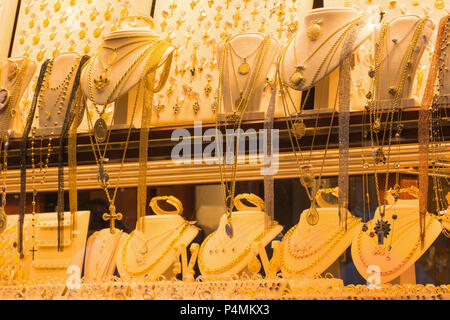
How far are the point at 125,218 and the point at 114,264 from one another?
12 cm

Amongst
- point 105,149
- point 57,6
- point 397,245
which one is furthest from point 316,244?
point 57,6

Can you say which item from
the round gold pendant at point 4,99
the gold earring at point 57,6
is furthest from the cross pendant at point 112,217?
the gold earring at point 57,6

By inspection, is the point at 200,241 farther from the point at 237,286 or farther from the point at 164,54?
the point at 164,54

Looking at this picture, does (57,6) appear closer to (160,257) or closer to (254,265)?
(160,257)

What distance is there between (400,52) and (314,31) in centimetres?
20

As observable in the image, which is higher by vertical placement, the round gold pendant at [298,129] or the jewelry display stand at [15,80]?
the jewelry display stand at [15,80]

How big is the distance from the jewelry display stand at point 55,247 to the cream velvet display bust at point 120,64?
0.33 metres

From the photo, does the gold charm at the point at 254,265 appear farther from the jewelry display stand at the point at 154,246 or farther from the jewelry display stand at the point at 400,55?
the jewelry display stand at the point at 400,55

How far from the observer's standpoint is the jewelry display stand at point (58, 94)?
189 cm

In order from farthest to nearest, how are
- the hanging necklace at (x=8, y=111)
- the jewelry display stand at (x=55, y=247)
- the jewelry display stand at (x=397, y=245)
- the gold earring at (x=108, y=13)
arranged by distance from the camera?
the gold earring at (x=108, y=13) < the hanging necklace at (x=8, y=111) < the jewelry display stand at (x=55, y=247) < the jewelry display stand at (x=397, y=245)

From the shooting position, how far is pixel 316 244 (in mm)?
1586

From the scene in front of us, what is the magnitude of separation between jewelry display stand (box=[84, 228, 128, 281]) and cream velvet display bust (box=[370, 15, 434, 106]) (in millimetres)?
761

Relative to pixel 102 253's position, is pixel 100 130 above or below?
above

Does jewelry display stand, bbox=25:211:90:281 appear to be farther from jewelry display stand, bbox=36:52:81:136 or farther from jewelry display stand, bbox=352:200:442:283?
jewelry display stand, bbox=352:200:442:283
